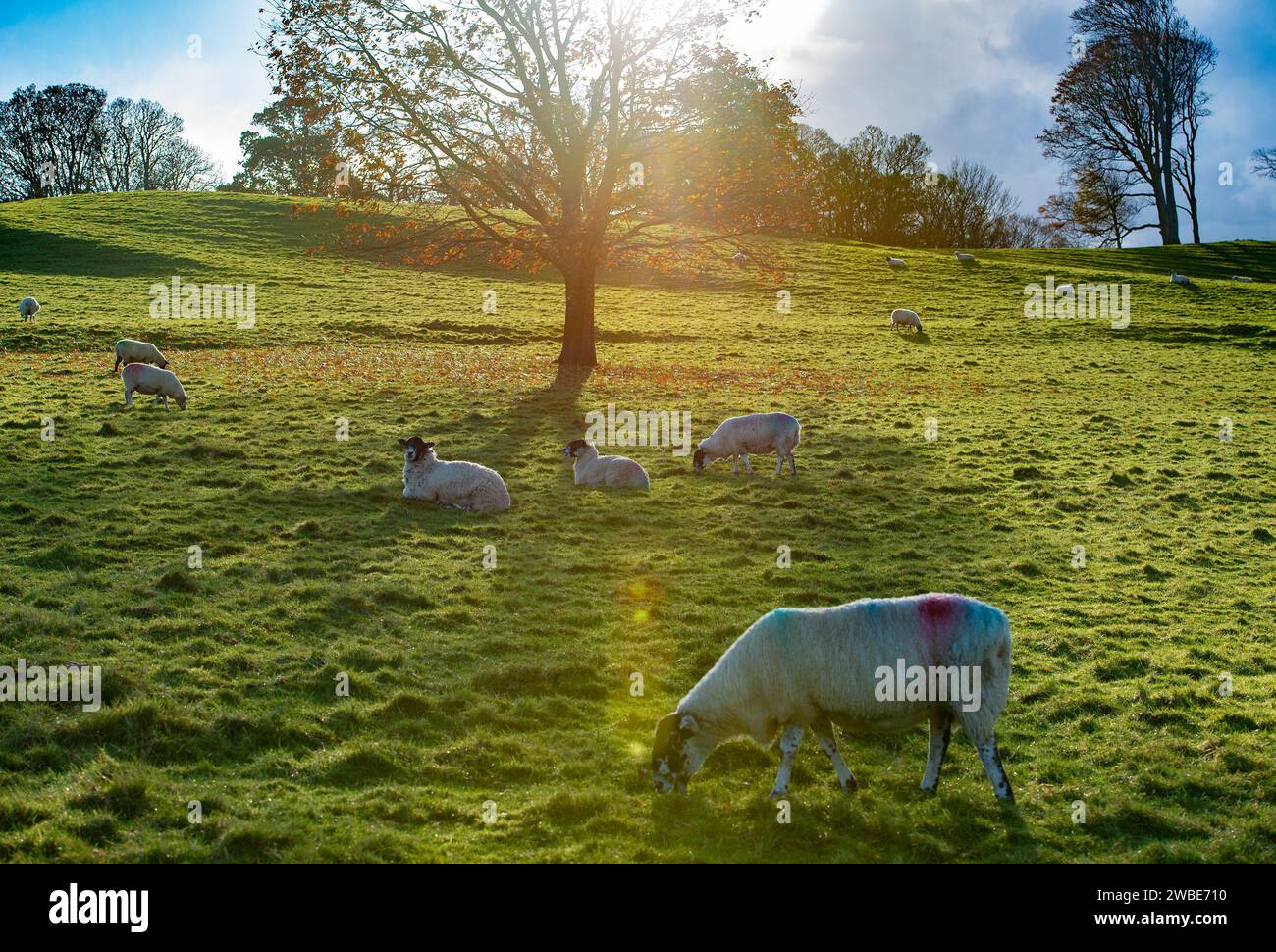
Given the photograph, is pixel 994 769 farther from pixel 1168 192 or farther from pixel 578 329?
pixel 1168 192

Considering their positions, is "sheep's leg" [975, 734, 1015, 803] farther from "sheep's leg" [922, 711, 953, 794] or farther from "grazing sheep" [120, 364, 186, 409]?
"grazing sheep" [120, 364, 186, 409]

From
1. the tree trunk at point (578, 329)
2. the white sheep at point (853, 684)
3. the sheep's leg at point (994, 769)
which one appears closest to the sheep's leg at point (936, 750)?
the white sheep at point (853, 684)

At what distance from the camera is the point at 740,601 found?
12.6 m

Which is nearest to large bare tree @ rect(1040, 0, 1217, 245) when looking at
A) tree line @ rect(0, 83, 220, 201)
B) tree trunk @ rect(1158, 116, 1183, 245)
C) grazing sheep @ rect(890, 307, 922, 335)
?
tree trunk @ rect(1158, 116, 1183, 245)

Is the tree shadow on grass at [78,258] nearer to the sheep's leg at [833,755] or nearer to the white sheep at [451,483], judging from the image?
the white sheep at [451,483]

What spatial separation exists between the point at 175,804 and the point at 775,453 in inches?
644

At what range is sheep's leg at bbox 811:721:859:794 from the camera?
7.86 metres

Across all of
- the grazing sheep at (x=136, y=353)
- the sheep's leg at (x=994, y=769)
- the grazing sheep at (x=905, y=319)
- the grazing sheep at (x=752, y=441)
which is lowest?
the sheep's leg at (x=994, y=769)

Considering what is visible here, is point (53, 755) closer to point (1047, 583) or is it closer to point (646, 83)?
point (1047, 583)

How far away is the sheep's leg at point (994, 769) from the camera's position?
7.66 meters

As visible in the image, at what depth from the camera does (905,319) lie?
1652 inches

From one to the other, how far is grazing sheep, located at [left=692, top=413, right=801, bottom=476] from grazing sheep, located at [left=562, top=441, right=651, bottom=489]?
166 cm

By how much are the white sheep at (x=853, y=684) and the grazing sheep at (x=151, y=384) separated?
1942 centimetres
